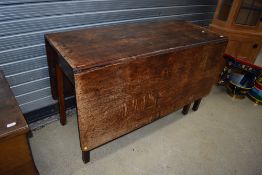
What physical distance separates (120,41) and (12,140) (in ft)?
2.57

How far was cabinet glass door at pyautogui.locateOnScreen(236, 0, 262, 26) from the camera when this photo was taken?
2.18m

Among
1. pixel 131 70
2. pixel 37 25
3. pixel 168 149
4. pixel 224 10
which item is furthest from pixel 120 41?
pixel 224 10

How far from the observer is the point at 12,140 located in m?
0.90

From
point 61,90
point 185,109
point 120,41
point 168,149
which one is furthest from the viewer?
point 185,109

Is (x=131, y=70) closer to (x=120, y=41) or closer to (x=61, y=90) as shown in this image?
(x=120, y=41)

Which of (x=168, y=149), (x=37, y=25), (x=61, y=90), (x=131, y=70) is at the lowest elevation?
(x=168, y=149)

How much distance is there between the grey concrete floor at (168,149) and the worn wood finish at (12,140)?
37 cm

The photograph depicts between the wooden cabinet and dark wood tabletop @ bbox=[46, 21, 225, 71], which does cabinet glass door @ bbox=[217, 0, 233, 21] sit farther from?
dark wood tabletop @ bbox=[46, 21, 225, 71]

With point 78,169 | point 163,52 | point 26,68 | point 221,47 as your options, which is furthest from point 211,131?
point 26,68

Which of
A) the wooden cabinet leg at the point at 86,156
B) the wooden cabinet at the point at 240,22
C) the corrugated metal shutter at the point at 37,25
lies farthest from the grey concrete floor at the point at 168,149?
the wooden cabinet at the point at 240,22

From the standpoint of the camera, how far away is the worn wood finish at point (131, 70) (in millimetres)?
1054

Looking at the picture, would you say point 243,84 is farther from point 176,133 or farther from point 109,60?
point 109,60

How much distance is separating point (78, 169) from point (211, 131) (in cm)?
113

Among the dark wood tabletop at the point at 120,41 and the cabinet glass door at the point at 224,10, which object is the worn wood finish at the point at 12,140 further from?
the cabinet glass door at the point at 224,10
